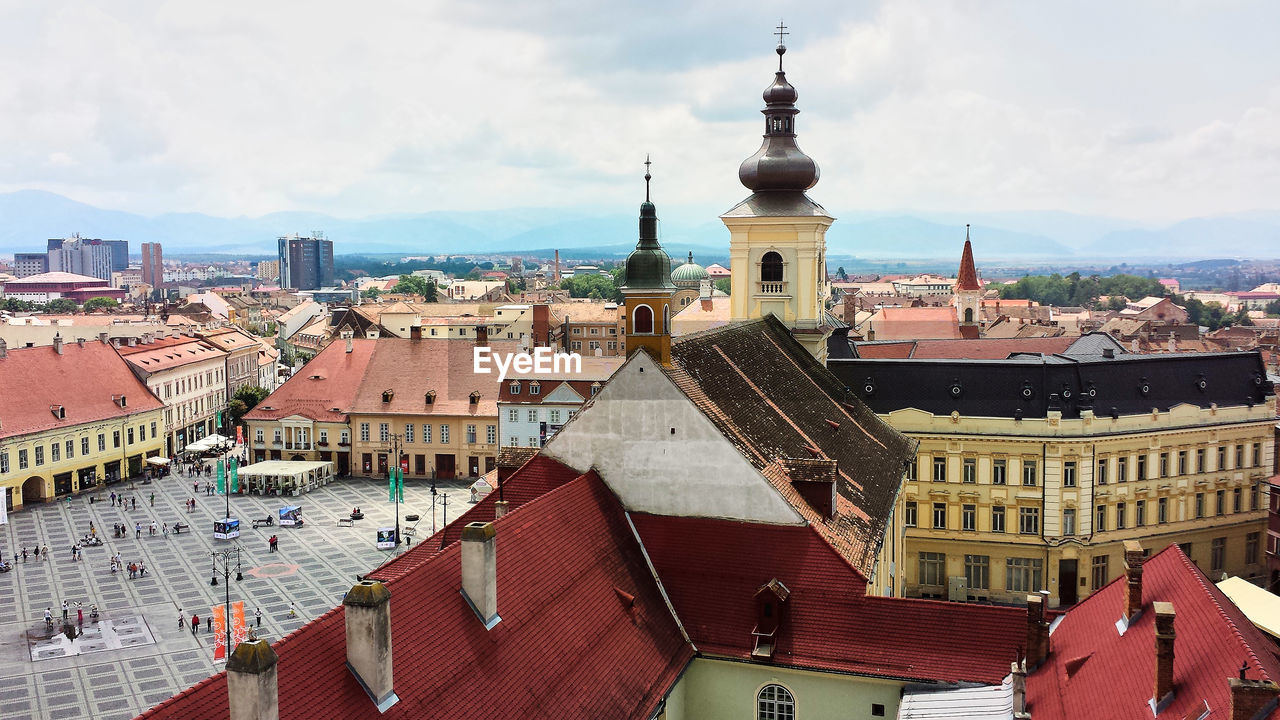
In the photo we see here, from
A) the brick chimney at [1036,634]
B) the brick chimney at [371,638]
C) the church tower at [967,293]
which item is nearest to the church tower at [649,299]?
the brick chimney at [1036,634]

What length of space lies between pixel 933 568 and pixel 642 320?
3282cm

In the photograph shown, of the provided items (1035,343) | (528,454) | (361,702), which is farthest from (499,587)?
(1035,343)

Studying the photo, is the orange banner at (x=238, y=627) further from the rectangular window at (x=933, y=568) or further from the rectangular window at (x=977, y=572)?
the rectangular window at (x=977, y=572)

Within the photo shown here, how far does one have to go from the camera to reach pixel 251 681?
1498 cm

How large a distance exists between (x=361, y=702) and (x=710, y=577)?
A: 42.5ft

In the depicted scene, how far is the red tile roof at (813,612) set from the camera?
26234 millimetres

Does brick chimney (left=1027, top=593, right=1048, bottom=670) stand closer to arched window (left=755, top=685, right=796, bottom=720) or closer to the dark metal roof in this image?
arched window (left=755, top=685, right=796, bottom=720)

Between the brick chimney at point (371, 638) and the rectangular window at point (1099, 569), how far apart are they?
154ft

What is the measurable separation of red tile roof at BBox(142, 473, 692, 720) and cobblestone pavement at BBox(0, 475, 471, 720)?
2210cm

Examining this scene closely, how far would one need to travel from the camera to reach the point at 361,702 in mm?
17516

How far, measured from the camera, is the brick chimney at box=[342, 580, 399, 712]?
17594 mm

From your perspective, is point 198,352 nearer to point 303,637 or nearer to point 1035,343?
point 1035,343

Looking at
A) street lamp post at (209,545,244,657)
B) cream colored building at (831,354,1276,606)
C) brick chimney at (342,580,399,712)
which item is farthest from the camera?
cream colored building at (831,354,1276,606)

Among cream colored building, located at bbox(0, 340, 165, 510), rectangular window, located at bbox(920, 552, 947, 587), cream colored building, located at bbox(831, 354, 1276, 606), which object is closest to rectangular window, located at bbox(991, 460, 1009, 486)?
cream colored building, located at bbox(831, 354, 1276, 606)
